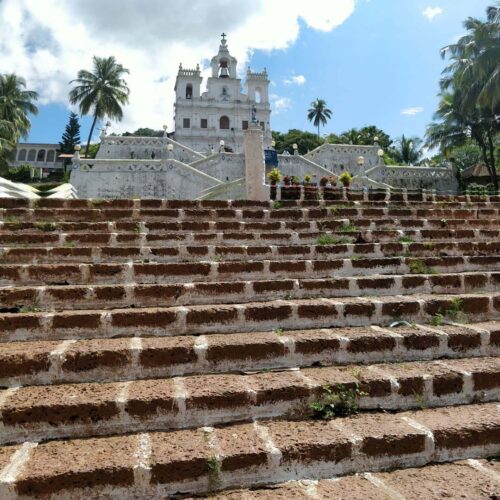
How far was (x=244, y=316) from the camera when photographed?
3564 millimetres

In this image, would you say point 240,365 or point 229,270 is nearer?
point 240,365

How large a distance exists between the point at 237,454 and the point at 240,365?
0.88 m

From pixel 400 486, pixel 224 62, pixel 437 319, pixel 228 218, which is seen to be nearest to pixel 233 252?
pixel 228 218

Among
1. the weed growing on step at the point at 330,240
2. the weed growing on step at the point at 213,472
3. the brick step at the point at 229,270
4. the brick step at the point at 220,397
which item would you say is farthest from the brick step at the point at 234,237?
the weed growing on step at the point at 213,472

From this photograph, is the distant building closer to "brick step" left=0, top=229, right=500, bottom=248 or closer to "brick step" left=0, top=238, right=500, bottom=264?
"brick step" left=0, top=229, right=500, bottom=248

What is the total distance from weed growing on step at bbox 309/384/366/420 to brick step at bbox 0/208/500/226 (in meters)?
3.39

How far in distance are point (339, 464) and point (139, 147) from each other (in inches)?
1057

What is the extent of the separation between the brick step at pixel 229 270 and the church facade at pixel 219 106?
4091 centimetres

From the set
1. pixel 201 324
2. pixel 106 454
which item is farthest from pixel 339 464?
pixel 201 324

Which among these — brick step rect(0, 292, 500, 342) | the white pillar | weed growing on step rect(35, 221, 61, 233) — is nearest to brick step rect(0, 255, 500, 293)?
brick step rect(0, 292, 500, 342)

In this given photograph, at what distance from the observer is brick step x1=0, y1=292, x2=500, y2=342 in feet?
10.7

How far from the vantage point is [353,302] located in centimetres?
381

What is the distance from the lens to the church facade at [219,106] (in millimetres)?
46156

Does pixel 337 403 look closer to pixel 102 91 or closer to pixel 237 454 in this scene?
pixel 237 454
